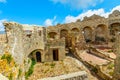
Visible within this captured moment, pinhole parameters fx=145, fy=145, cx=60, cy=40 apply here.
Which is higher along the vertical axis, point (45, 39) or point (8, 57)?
point (45, 39)

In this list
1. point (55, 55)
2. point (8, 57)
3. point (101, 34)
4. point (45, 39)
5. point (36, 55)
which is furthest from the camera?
point (101, 34)

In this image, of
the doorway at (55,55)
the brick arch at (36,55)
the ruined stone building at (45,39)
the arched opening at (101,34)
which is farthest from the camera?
the arched opening at (101,34)

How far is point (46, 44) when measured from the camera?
59.2 feet

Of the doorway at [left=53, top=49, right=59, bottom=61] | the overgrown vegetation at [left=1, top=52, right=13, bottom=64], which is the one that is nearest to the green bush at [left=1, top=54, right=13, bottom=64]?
the overgrown vegetation at [left=1, top=52, right=13, bottom=64]

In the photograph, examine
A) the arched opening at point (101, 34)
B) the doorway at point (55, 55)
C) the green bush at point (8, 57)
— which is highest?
the arched opening at point (101, 34)

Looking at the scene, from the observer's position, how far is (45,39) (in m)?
18.0

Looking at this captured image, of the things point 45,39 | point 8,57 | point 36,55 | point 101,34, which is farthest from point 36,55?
point 101,34

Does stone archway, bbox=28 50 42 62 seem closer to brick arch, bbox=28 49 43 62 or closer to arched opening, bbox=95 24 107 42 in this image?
brick arch, bbox=28 49 43 62

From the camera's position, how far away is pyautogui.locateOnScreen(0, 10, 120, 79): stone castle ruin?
1060 cm

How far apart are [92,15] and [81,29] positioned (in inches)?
225

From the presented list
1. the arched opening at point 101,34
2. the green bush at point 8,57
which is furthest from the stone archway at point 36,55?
the arched opening at point 101,34

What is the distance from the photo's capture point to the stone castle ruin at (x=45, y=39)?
10.6 m

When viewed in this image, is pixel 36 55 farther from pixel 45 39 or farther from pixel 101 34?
pixel 101 34

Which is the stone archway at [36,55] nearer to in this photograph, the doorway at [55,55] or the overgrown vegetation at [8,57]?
the doorway at [55,55]
